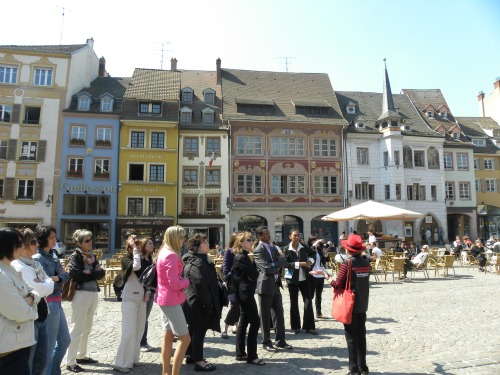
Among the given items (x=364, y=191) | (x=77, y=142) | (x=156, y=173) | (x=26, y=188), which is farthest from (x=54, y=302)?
(x=364, y=191)

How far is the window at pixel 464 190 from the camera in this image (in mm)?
36594

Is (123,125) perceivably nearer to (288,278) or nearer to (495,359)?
(288,278)

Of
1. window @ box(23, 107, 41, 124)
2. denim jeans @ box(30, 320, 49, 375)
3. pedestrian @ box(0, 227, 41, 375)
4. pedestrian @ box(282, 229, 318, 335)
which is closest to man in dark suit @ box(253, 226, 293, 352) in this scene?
pedestrian @ box(282, 229, 318, 335)

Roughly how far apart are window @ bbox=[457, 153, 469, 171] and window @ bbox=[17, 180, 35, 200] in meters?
35.7

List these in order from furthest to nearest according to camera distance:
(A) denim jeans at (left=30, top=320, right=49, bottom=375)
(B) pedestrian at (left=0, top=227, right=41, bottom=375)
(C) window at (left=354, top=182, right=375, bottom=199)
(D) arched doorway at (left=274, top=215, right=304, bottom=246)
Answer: (C) window at (left=354, top=182, right=375, bottom=199) < (D) arched doorway at (left=274, top=215, right=304, bottom=246) < (A) denim jeans at (left=30, top=320, right=49, bottom=375) < (B) pedestrian at (left=0, top=227, right=41, bottom=375)

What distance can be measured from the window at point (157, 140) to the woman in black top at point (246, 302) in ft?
87.0

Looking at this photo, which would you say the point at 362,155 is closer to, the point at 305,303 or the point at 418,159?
the point at 418,159

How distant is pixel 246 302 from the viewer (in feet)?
19.0

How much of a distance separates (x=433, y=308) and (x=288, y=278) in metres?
4.39

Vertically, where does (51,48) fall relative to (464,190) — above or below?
above

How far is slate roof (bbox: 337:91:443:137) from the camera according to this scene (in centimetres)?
3534

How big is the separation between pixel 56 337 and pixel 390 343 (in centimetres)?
498

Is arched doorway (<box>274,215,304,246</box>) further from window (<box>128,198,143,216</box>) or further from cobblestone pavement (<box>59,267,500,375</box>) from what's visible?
cobblestone pavement (<box>59,267,500,375</box>)

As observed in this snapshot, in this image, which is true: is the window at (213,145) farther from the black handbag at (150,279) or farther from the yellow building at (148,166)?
Answer: the black handbag at (150,279)
